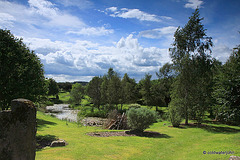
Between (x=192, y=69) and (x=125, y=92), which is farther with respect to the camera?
(x=125, y=92)

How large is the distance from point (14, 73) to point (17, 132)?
9.82 metres

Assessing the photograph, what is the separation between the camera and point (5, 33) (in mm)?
14773

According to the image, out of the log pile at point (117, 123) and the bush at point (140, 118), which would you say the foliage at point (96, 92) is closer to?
the log pile at point (117, 123)

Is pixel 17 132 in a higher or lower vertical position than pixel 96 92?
higher

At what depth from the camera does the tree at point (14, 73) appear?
13.9 metres

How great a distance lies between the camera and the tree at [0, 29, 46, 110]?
45.5 feet

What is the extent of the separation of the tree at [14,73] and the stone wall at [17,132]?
29.0ft

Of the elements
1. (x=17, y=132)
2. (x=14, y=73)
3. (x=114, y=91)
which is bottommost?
(x=17, y=132)

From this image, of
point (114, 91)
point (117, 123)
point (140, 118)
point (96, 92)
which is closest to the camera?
point (140, 118)

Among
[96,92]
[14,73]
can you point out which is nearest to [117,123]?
[14,73]

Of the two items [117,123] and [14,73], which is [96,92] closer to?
[117,123]

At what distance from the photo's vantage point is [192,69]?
90.6ft

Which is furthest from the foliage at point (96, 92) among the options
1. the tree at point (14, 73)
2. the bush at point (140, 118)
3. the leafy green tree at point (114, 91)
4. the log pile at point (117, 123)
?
the tree at point (14, 73)

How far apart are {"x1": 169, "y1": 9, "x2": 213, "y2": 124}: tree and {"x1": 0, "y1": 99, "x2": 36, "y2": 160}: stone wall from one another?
25.4 m
